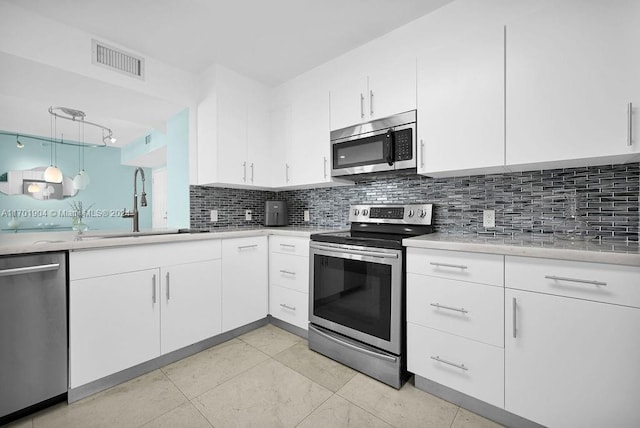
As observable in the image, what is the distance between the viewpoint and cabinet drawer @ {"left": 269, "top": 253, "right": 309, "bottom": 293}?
2332 millimetres

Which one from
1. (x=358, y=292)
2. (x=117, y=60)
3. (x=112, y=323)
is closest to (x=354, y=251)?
(x=358, y=292)

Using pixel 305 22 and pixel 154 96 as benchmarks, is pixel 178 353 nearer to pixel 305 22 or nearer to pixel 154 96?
pixel 154 96

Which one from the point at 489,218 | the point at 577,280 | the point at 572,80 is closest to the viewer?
the point at 577,280

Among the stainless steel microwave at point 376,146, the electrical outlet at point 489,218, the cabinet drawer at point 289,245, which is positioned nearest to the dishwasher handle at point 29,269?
the cabinet drawer at point 289,245

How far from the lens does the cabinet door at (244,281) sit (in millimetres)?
2320

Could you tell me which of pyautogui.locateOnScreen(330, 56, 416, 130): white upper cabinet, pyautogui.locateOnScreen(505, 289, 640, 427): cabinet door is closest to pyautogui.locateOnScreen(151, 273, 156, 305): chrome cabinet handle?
pyautogui.locateOnScreen(330, 56, 416, 130): white upper cabinet

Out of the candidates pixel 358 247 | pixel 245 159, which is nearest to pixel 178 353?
pixel 358 247

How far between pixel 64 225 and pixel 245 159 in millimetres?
5724

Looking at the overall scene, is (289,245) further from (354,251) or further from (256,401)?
(256,401)

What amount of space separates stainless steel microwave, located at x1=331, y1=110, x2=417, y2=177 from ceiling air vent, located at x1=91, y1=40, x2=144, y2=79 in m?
1.67

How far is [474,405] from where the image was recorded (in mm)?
1493

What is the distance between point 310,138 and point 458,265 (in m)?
1.67

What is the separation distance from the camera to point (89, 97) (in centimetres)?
232

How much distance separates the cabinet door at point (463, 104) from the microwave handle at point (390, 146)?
0.20 meters
